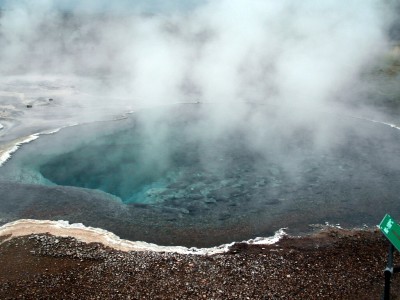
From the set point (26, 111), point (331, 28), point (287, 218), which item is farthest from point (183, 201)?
point (331, 28)

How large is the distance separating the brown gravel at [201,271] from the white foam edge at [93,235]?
0.24 metres

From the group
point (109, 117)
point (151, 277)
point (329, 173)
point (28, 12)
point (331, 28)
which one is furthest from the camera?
point (28, 12)

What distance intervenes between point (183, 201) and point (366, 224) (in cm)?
453

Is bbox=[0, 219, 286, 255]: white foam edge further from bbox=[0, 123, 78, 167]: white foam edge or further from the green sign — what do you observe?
Answer: bbox=[0, 123, 78, 167]: white foam edge

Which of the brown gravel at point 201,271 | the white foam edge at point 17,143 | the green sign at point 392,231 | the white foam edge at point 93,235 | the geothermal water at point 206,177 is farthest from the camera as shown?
the white foam edge at point 17,143

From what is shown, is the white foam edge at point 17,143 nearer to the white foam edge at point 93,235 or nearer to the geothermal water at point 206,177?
the geothermal water at point 206,177

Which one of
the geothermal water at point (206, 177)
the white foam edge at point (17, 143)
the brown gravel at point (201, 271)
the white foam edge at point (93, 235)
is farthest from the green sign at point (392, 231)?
the white foam edge at point (17, 143)

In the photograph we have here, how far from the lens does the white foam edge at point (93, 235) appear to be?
8.38 metres

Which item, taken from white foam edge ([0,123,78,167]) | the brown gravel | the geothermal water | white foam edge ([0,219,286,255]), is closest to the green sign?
the brown gravel

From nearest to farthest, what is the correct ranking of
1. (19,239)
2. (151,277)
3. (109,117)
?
(151,277) → (19,239) → (109,117)

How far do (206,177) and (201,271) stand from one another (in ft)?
15.7

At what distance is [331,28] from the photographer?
27625 mm

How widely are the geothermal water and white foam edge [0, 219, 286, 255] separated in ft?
0.98

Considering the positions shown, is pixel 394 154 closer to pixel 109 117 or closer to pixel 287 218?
pixel 287 218
